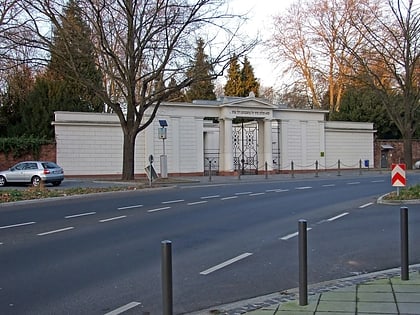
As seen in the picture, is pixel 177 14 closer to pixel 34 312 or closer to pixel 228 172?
pixel 228 172

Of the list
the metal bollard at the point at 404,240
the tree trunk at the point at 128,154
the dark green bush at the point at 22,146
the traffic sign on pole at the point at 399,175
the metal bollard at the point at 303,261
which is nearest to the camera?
the metal bollard at the point at 303,261

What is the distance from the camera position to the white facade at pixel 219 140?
3575cm

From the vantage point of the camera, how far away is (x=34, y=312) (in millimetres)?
5902

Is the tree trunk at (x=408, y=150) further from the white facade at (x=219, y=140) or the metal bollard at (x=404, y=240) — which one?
the metal bollard at (x=404, y=240)

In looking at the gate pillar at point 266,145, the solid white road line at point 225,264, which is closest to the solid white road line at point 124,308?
the solid white road line at point 225,264

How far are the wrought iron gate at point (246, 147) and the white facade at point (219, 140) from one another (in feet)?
0.26

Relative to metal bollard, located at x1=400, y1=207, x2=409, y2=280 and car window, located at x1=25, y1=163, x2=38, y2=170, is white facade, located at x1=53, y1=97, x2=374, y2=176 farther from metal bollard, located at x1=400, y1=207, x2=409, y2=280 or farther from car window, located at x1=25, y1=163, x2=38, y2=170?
metal bollard, located at x1=400, y1=207, x2=409, y2=280

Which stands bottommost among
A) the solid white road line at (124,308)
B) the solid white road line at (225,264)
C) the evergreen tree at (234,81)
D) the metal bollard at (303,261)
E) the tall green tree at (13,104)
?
the solid white road line at (124,308)

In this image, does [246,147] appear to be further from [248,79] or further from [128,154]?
[248,79]

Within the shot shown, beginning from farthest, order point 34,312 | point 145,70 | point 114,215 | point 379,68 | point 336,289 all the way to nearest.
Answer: point 379,68 → point 145,70 → point 114,215 → point 336,289 → point 34,312

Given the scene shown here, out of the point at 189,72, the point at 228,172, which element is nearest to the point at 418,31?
the point at 228,172

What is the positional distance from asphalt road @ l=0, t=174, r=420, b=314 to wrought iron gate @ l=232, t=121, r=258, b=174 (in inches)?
964

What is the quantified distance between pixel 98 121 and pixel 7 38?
1094cm

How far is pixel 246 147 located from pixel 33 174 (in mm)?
19570
